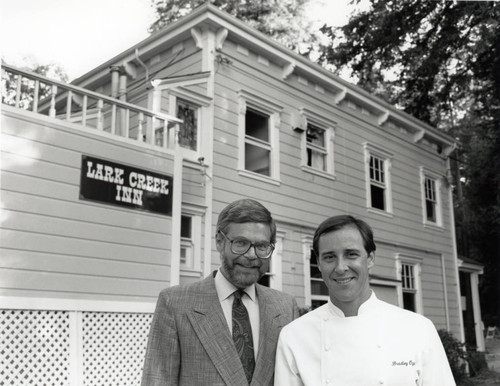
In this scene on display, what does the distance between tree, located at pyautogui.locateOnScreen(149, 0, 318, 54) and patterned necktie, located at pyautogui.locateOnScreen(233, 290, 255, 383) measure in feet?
60.5

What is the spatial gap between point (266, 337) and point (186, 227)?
23.4 feet

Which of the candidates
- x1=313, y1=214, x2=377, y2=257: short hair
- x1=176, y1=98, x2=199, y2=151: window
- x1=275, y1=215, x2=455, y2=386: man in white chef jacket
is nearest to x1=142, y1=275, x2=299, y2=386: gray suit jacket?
x1=275, y1=215, x2=455, y2=386: man in white chef jacket

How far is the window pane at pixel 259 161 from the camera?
11398 mm

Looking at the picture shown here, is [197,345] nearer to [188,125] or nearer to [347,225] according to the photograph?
[347,225]

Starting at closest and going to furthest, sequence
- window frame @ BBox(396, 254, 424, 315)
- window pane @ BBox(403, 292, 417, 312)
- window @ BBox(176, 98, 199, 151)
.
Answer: window @ BBox(176, 98, 199, 151) → window frame @ BBox(396, 254, 424, 315) → window pane @ BBox(403, 292, 417, 312)

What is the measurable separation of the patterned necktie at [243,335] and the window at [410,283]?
1256 cm

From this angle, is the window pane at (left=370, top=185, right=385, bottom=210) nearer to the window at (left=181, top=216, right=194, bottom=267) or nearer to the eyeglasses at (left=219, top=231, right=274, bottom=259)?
the window at (left=181, top=216, right=194, bottom=267)

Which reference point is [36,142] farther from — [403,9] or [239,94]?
[403,9]

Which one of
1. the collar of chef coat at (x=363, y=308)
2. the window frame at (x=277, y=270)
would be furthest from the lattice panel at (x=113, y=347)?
the collar of chef coat at (x=363, y=308)

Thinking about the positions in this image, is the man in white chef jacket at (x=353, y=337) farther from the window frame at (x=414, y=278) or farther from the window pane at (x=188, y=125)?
the window frame at (x=414, y=278)

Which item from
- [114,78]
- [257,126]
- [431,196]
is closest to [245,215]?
[114,78]

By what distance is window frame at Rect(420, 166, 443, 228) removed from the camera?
52.7ft

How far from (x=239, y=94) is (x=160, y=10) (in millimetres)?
11814

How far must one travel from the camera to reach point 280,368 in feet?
8.02
